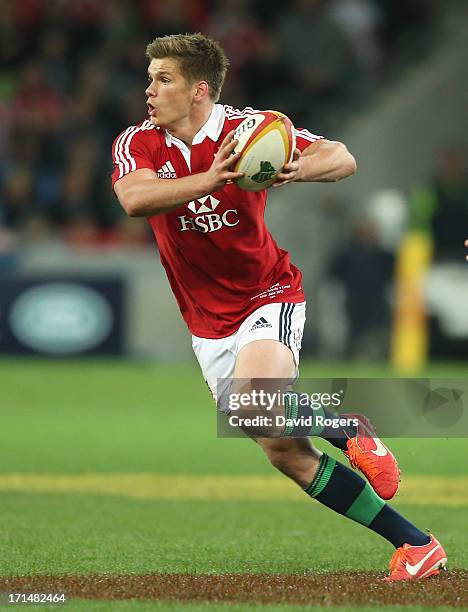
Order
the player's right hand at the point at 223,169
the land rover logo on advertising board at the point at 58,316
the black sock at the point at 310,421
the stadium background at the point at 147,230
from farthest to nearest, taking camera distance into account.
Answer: the land rover logo on advertising board at the point at 58,316, the stadium background at the point at 147,230, the black sock at the point at 310,421, the player's right hand at the point at 223,169

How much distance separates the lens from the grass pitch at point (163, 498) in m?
6.55

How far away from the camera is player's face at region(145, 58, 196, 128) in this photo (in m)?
6.14

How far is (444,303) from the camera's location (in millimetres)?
17031

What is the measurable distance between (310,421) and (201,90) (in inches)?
61.9

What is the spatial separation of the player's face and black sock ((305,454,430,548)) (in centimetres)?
170

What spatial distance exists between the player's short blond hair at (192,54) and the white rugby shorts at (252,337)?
1067 millimetres

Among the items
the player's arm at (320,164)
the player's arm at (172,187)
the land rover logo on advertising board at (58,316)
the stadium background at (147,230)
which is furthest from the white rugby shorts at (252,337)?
the land rover logo on advertising board at (58,316)

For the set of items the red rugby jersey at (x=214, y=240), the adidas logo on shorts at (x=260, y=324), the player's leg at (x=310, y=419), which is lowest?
the player's leg at (x=310, y=419)

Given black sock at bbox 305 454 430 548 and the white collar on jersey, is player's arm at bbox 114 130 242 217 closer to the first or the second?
the white collar on jersey

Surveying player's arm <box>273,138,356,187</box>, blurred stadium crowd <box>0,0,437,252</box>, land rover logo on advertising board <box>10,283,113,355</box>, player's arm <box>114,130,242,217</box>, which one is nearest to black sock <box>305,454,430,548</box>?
player's arm <box>273,138,356,187</box>

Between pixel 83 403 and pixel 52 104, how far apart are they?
19.5ft

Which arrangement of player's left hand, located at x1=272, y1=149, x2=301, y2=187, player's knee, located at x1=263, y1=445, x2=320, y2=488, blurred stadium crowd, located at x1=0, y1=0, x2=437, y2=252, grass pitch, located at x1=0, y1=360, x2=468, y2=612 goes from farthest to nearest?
blurred stadium crowd, located at x1=0, y1=0, x2=437, y2=252
grass pitch, located at x1=0, y1=360, x2=468, y2=612
player's knee, located at x1=263, y1=445, x2=320, y2=488
player's left hand, located at x1=272, y1=149, x2=301, y2=187

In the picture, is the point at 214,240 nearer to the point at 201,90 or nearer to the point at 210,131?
the point at 210,131

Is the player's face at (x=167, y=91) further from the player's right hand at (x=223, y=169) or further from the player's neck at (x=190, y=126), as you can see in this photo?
the player's right hand at (x=223, y=169)
